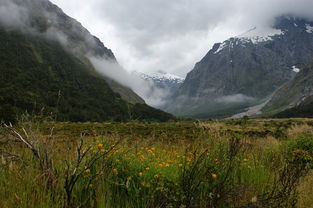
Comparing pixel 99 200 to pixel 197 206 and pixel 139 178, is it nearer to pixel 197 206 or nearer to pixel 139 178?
pixel 139 178

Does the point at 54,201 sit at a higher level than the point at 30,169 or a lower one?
lower

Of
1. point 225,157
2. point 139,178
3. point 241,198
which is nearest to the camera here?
point 139,178

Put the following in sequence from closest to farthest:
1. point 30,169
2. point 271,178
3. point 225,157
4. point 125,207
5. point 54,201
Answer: point 54,201 → point 30,169 → point 125,207 → point 225,157 → point 271,178

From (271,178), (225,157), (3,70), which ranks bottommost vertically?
(271,178)

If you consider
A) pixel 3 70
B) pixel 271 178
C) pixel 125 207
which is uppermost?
pixel 3 70

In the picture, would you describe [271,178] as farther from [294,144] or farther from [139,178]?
[294,144]

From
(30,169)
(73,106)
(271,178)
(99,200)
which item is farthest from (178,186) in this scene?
(73,106)

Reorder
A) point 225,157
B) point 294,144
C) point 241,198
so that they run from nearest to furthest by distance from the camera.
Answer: point 241,198 < point 225,157 < point 294,144

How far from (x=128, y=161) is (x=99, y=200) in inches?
46.1

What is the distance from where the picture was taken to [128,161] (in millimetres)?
4375

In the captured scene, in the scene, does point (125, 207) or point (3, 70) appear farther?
point (3, 70)

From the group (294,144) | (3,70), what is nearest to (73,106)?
(3,70)

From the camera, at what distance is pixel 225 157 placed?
4.75m

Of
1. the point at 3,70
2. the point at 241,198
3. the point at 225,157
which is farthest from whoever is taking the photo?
the point at 3,70
